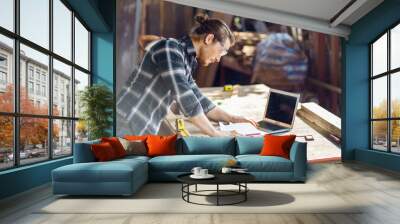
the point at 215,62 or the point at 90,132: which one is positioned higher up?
the point at 215,62

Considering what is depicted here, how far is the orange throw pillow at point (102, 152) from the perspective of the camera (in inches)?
222

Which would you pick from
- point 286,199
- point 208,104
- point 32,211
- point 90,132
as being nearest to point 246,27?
point 208,104

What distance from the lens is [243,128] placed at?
367 inches

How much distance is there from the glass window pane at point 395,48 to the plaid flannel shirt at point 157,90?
435 cm

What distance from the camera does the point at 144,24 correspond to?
9172mm

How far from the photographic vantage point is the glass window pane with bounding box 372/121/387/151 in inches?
332

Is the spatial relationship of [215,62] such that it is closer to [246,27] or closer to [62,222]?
[246,27]

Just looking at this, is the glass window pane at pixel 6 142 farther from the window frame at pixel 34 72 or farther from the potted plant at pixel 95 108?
the potted plant at pixel 95 108

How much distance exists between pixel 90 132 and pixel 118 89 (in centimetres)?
160

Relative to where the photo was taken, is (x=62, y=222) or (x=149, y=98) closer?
(x=62, y=222)

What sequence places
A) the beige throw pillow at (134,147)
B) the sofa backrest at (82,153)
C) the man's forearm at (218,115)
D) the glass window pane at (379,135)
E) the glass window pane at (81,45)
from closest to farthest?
the sofa backrest at (82,153)
the beige throw pillow at (134,147)
the glass window pane at (81,45)
the glass window pane at (379,135)
the man's forearm at (218,115)

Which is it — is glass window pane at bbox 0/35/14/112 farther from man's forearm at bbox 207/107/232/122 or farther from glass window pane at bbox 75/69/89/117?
man's forearm at bbox 207/107/232/122

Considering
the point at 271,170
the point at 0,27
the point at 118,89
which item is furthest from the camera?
the point at 118,89

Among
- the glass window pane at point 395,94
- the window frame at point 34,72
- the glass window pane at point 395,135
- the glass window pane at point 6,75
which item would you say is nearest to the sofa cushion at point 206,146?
the window frame at point 34,72
